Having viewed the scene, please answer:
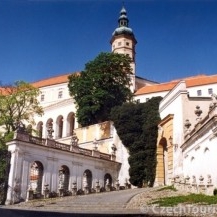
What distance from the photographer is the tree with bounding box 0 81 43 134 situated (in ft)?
146

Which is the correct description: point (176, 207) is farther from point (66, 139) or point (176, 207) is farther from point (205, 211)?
point (66, 139)

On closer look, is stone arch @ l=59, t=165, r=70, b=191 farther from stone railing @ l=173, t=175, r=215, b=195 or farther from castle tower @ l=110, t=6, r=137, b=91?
castle tower @ l=110, t=6, r=137, b=91

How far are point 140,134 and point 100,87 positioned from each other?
472 inches

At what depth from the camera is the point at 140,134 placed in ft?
137

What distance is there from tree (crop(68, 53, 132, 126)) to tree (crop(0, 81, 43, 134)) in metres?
6.28

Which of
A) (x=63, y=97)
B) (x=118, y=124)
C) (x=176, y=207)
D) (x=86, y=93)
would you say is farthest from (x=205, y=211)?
(x=63, y=97)

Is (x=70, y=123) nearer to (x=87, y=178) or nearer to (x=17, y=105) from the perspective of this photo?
(x=17, y=105)

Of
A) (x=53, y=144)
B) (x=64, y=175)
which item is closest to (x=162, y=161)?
(x=64, y=175)

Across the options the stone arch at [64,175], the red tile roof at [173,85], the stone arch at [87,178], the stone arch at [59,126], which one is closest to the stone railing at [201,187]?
the stone arch at [64,175]

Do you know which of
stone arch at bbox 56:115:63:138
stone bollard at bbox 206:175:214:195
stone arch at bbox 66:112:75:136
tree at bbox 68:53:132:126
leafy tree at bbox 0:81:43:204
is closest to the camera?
stone bollard at bbox 206:175:214:195

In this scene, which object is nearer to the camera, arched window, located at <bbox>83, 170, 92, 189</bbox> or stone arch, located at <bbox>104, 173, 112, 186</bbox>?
arched window, located at <bbox>83, 170, 92, 189</bbox>

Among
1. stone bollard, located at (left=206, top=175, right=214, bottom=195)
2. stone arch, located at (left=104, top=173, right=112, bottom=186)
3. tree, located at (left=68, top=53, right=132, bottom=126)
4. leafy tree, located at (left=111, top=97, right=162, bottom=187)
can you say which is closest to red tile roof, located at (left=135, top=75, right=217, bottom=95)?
tree, located at (left=68, top=53, right=132, bottom=126)

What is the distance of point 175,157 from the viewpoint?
35031mm

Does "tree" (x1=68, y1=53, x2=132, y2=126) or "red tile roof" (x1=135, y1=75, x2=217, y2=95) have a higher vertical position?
"red tile roof" (x1=135, y1=75, x2=217, y2=95)
